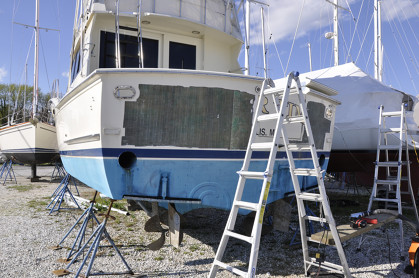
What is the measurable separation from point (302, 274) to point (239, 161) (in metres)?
1.68

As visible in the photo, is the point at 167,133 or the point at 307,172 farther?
the point at 167,133

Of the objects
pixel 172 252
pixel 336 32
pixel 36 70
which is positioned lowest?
pixel 172 252

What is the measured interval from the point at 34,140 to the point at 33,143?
0.54ft

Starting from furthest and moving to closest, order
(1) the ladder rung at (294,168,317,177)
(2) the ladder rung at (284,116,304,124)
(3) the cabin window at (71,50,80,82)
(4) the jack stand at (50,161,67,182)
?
(4) the jack stand at (50,161,67,182) < (3) the cabin window at (71,50,80,82) < (2) the ladder rung at (284,116,304,124) < (1) the ladder rung at (294,168,317,177)

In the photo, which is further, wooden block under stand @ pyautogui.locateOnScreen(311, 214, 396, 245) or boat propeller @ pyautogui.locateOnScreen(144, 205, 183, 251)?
boat propeller @ pyautogui.locateOnScreen(144, 205, 183, 251)

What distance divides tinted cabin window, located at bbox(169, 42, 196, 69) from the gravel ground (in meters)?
2.86

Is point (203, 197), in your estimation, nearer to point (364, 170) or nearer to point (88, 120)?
point (88, 120)

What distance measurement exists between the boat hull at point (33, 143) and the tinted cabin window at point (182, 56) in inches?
374

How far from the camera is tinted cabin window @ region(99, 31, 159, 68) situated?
551cm

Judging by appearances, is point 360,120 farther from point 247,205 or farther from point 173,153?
point 247,205

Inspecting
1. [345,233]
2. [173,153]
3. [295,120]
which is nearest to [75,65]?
[173,153]

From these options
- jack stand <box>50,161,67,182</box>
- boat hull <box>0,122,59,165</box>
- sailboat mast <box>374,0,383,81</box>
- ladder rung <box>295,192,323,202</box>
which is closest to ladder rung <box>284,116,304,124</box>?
ladder rung <box>295,192,323,202</box>

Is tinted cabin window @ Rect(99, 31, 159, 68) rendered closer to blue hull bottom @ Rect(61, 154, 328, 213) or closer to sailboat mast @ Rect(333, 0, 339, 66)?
blue hull bottom @ Rect(61, 154, 328, 213)

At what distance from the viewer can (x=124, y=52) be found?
18.0 feet
